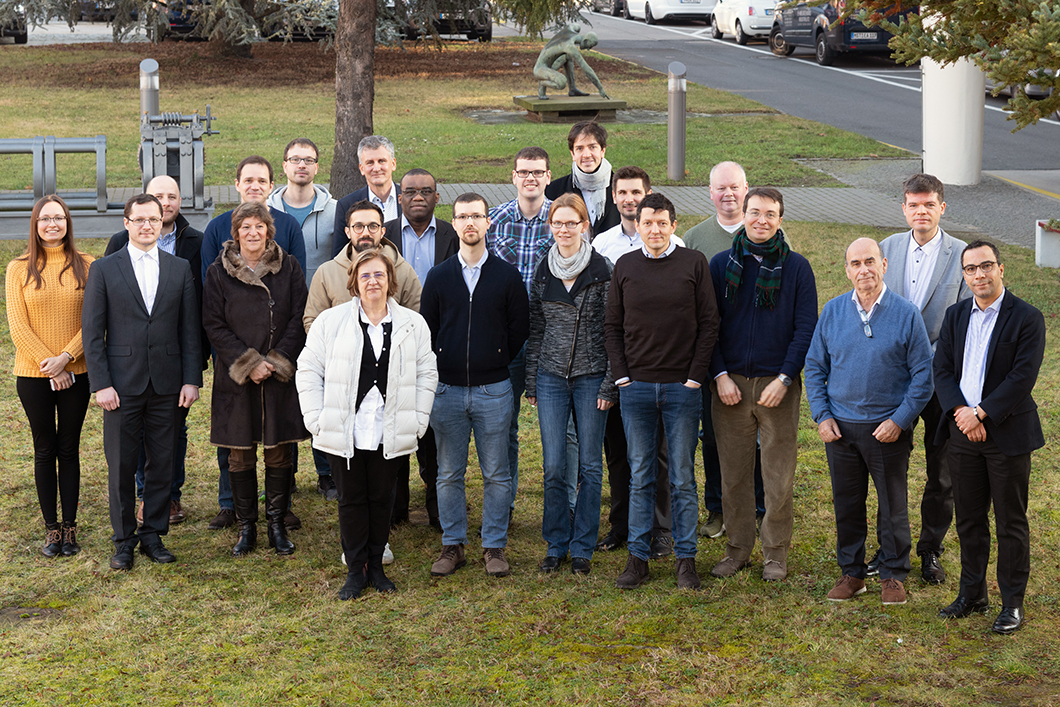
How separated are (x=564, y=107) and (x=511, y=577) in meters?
17.1

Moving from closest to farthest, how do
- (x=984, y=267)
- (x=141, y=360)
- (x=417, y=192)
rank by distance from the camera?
1. (x=984, y=267)
2. (x=141, y=360)
3. (x=417, y=192)

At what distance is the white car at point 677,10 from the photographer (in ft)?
142

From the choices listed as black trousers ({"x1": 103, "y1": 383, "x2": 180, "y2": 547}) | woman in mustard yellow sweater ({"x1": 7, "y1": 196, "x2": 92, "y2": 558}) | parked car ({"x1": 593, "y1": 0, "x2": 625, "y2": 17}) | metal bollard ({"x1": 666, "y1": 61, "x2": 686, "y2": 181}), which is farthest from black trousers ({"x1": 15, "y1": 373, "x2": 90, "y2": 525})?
parked car ({"x1": 593, "y1": 0, "x2": 625, "y2": 17})

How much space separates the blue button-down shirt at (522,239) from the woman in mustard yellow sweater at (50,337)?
2.34 m

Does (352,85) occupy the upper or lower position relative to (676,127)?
upper

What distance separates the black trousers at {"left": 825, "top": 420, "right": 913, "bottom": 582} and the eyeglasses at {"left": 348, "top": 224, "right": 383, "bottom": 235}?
263 centimetres

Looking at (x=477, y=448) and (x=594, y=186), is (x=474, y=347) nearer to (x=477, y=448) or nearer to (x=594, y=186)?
(x=477, y=448)

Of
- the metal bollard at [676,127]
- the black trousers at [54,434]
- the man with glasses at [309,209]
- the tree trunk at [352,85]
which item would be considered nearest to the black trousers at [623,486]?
the man with glasses at [309,209]

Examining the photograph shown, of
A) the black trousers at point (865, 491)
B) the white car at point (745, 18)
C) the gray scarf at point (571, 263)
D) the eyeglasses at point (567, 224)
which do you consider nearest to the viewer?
the black trousers at point (865, 491)

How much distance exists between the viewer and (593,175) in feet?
22.9

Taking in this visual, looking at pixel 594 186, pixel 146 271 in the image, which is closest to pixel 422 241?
pixel 594 186

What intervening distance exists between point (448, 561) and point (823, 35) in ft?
90.3

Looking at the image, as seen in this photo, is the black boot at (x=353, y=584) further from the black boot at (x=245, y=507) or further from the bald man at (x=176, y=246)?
the bald man at (x=176, y=246)

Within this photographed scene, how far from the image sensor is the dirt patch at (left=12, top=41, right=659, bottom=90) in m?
27.9
